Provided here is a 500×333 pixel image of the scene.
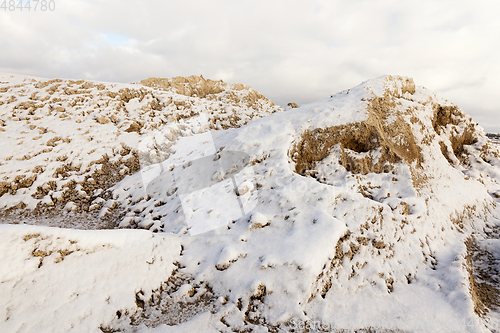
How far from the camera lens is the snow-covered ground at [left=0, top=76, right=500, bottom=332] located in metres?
4.72

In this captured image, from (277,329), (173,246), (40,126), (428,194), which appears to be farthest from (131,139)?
(428,194)

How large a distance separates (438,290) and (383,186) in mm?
3310

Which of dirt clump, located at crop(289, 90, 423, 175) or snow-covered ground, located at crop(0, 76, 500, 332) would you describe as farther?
dirt clump, located at crop(289, 90, 423, 175)

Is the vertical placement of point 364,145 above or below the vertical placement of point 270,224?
above

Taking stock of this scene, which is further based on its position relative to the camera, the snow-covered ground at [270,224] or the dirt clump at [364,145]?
the dirt clump at [364,145]

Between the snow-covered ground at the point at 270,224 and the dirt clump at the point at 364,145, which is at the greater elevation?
the dirt clump at the point at 364,145

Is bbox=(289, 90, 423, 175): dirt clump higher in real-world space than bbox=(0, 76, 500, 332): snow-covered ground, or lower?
higher

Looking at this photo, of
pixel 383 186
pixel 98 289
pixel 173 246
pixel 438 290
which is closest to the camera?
pixel 98 289

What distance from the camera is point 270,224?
659 centimetres

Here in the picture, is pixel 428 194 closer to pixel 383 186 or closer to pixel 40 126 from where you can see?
pixel 383 186

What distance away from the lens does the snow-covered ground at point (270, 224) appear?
4.72 meters

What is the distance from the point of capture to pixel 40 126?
12977 mm

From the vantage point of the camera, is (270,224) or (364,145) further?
(364,145)

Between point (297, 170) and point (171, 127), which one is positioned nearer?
point (297, 170)
